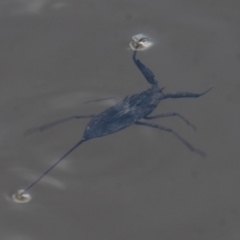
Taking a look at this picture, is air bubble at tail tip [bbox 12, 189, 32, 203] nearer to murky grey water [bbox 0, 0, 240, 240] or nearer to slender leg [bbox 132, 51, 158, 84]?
murky grey water [bbox 0, 0, 240, 240]

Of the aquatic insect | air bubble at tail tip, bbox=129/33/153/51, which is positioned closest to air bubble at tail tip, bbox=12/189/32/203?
the aquatic insect

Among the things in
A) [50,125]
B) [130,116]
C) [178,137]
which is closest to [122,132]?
[130,116]

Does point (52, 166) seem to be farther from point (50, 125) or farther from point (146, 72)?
point (146, 72)

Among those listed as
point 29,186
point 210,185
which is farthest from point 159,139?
point 29,186

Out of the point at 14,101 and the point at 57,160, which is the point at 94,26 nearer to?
the point at 14,101

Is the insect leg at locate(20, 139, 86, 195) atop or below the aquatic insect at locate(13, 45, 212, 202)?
below

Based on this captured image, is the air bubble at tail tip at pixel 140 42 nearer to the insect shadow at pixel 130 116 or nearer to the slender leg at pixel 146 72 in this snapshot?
the slender leg at pixel 146 72
